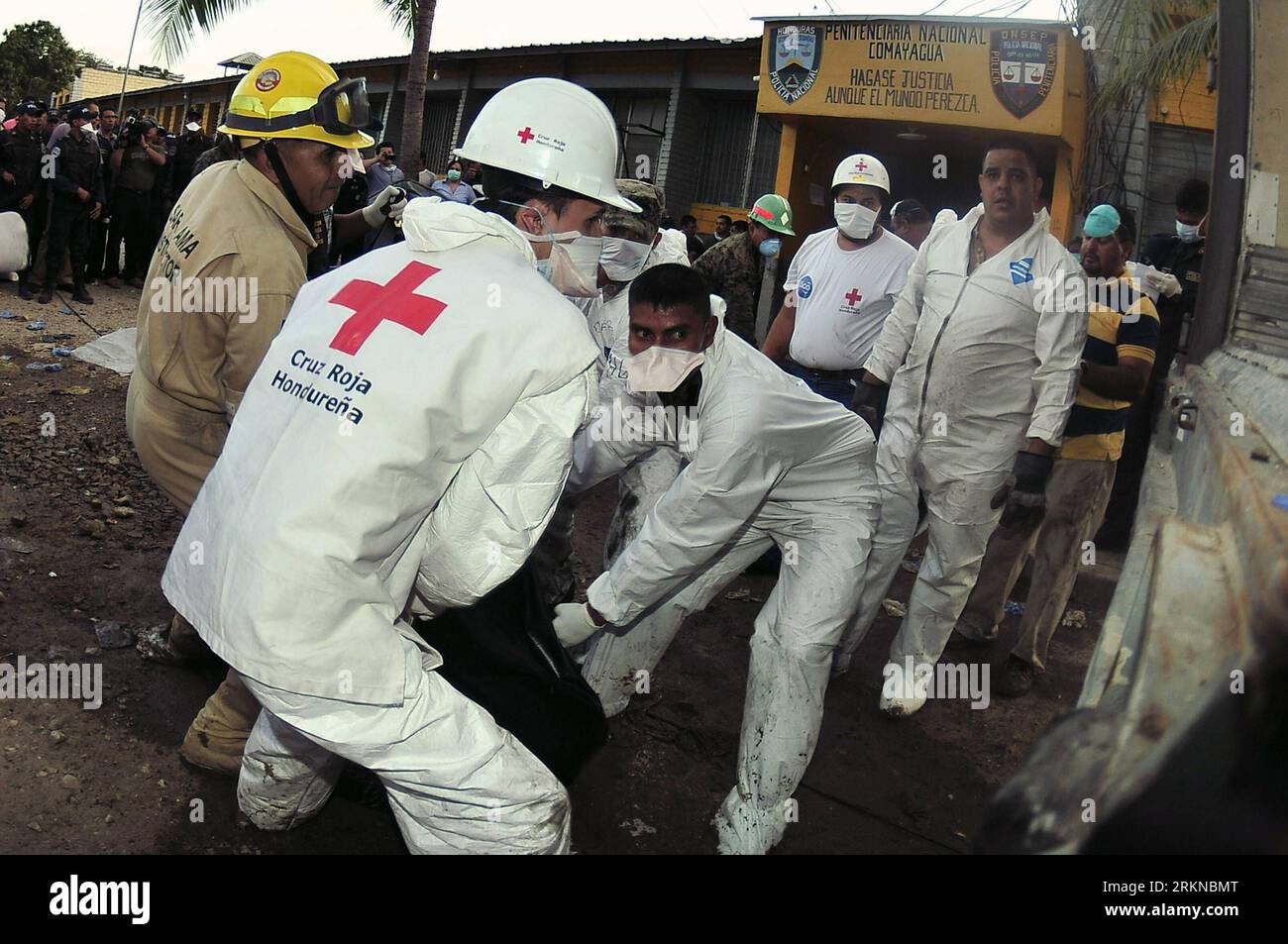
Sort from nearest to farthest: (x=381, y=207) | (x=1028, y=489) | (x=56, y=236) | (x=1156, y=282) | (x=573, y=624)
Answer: (x=573, y=624)
(x=1028, y=489)
(x=381, y=207)
(x=1156, y=282)
(x=56, y=236)

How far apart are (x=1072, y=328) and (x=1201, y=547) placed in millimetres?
2982

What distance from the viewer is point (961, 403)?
4055 mm

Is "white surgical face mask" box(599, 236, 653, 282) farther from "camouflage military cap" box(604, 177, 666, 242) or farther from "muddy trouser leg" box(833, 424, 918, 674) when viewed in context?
"muddy trouser leg" box(833, 424, 918, 674)

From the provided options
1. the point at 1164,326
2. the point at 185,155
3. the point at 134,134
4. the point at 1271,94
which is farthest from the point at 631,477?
the point at 185,155

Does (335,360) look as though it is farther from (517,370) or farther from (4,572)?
(4,572)

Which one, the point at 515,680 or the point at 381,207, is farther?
the point at 381,207

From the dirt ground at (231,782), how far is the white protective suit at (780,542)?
348 millimetres

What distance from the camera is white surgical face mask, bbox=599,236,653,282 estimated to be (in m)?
4.50

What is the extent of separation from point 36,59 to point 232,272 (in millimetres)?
50463

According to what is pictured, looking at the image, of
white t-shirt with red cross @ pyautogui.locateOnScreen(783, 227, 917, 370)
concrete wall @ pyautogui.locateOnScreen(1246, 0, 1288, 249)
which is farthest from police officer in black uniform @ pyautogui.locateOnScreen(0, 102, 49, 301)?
concrete wall @ pyautogui.locateOnScreen(1246, 0, 1288, 249)

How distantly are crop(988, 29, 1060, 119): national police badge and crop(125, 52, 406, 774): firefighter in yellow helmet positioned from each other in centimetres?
683

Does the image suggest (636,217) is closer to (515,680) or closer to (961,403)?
(961,403)

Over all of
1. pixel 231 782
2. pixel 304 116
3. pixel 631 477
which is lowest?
pixel 231 782
